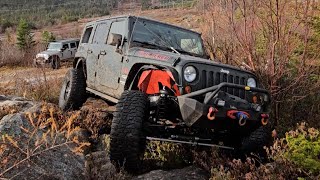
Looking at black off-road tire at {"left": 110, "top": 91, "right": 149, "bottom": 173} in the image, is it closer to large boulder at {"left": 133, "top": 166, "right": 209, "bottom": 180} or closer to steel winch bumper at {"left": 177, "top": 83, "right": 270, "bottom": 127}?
large boulder at {"left": 133, "top": 166, "right": 209, "bottom": 180}

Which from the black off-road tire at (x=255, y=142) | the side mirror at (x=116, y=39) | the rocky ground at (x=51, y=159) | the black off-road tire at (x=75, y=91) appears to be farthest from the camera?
the black off-road tire at (x=75, y=91)

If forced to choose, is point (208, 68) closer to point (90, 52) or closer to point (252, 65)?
point (252, 65)

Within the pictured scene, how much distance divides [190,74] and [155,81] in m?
0.56

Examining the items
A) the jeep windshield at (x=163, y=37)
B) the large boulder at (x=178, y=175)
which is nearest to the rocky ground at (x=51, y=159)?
the large boulder at (x=178, y=175)

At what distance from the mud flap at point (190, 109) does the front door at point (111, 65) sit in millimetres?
1662

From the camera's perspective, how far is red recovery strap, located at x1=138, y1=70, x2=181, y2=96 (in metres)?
4.79

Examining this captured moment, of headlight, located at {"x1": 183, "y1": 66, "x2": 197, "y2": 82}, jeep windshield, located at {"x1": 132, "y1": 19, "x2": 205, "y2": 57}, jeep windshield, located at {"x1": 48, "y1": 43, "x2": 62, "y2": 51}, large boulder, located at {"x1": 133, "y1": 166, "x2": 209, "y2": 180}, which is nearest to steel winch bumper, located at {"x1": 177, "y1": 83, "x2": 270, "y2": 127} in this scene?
headlight, located at {"x1": 183, "y1": 66, "x2": 197, "y2": 82}

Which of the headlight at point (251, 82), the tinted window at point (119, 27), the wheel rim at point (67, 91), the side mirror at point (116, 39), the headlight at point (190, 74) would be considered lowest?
the wheel rim at point (67, 91)

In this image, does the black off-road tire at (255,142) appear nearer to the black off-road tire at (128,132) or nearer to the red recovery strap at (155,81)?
the red recovery strap at (155,81)

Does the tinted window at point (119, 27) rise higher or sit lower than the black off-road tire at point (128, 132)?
higher

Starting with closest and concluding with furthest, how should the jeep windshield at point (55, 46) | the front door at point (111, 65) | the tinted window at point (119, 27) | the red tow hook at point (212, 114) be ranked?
1. the red tow hook at point (212, 114)
2. the front door at point (111, 65)
3. the tinted window at point (119, 27)
4. the jeep windshield at point (55, 46)

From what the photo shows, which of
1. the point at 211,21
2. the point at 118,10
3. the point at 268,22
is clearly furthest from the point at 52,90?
the point at 268,22

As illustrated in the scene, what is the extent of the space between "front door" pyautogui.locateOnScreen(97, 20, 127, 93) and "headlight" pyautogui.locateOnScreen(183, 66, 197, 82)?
1.47m

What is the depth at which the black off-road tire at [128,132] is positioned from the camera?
460 cm
